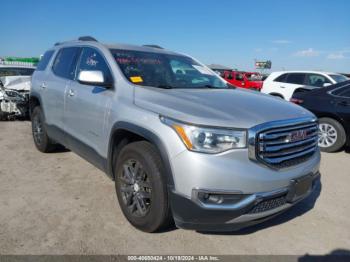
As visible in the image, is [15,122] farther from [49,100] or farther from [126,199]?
[126,199]

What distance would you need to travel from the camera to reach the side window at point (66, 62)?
4570 mm

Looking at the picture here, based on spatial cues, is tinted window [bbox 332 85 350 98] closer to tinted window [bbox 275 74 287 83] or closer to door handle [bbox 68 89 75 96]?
door handle [bbox 68 89 75 96]

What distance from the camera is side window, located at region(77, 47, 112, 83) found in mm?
3761

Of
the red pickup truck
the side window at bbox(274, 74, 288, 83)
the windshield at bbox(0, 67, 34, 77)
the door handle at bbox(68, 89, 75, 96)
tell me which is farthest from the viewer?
the red pickup truck

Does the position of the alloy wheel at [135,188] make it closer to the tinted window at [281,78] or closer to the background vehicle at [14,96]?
the background vehicle at [14,96]

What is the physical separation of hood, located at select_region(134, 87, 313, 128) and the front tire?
1.34 feet

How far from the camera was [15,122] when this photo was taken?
9195 mm

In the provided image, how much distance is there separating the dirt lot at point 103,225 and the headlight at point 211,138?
3.34ft

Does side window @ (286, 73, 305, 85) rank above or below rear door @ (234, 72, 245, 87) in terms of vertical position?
above

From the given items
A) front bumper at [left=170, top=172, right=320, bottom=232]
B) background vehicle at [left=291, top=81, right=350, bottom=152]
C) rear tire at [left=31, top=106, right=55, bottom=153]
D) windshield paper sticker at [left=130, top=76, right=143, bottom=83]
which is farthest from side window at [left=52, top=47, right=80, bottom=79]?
background vehicle at [left=291, top=81, right=350, bottom=152]

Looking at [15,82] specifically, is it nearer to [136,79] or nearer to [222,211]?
[136,79]

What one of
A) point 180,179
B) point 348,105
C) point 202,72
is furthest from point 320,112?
point 180,179

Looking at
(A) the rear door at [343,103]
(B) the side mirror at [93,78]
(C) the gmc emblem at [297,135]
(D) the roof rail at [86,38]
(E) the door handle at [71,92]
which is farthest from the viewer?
(A) the rear door at [343,103]

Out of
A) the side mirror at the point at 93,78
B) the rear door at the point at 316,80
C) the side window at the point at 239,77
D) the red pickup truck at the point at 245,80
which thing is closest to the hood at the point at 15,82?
the side mirror at the point at 93,78
